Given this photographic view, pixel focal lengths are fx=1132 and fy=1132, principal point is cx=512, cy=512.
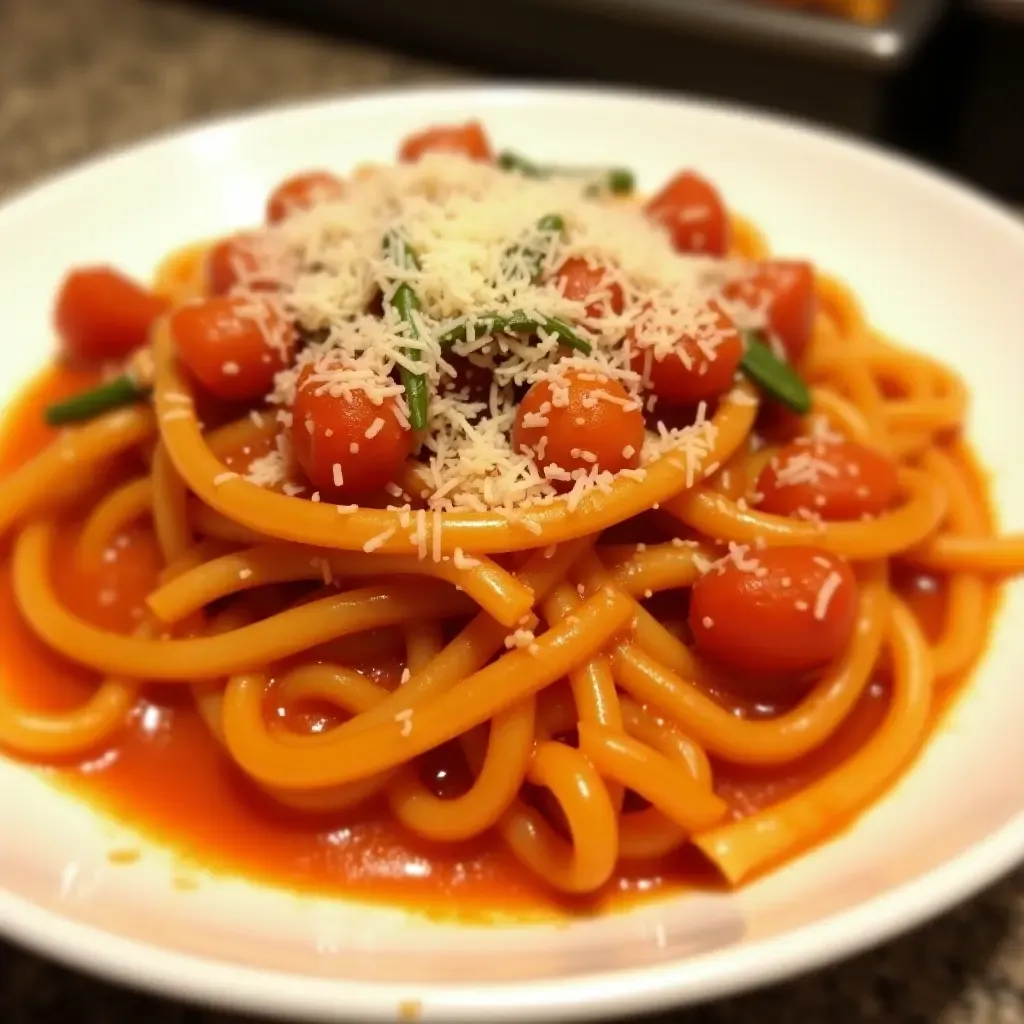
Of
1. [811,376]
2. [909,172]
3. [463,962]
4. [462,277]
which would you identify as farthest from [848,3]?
[463,962]

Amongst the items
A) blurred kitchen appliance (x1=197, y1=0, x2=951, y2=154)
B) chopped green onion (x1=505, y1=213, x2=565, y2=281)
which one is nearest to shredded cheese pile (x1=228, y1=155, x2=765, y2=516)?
chopped green onion (x1=505, y1=213, x2=565, y2=281)

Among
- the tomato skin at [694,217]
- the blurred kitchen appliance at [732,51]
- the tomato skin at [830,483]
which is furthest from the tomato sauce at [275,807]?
the blurred kitchen appliance at [732,51]

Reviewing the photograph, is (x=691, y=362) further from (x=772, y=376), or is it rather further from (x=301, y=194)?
(x=301, y=194)

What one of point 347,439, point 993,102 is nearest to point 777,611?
point 347,439

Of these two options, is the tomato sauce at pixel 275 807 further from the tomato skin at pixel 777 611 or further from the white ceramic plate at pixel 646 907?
the tomato skin at pixel 777 611

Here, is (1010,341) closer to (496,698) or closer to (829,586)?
(829,586)
